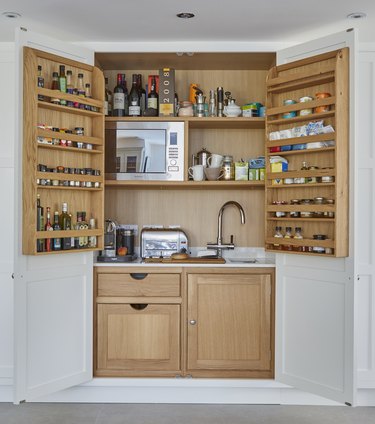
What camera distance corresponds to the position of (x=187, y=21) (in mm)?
3074

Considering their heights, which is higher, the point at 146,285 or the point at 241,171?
the point at 241,171

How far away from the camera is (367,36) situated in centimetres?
329

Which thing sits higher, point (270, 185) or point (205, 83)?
point (205, 83)

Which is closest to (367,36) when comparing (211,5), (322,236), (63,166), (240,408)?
(211,5)

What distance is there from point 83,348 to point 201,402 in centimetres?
83

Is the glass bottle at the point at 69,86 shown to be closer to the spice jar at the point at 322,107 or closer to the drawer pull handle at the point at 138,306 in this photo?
the drawer pull handle at the point at 138,306

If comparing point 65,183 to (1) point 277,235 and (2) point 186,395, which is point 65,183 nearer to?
(1) point 277,235

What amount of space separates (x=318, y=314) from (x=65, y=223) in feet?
5.17

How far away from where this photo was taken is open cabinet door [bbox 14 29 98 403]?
2.90 metres

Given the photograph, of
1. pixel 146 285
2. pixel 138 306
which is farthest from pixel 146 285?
pixel 138 306

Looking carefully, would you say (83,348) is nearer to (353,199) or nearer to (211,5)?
(353,199)

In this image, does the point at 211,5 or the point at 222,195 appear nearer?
the point at 211,5

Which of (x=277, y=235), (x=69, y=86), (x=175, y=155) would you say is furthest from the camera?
(x=175, y=155)

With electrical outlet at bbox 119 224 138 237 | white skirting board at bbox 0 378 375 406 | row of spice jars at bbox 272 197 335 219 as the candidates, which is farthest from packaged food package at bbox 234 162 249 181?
white skirting board at bbox 0 378 375 406
